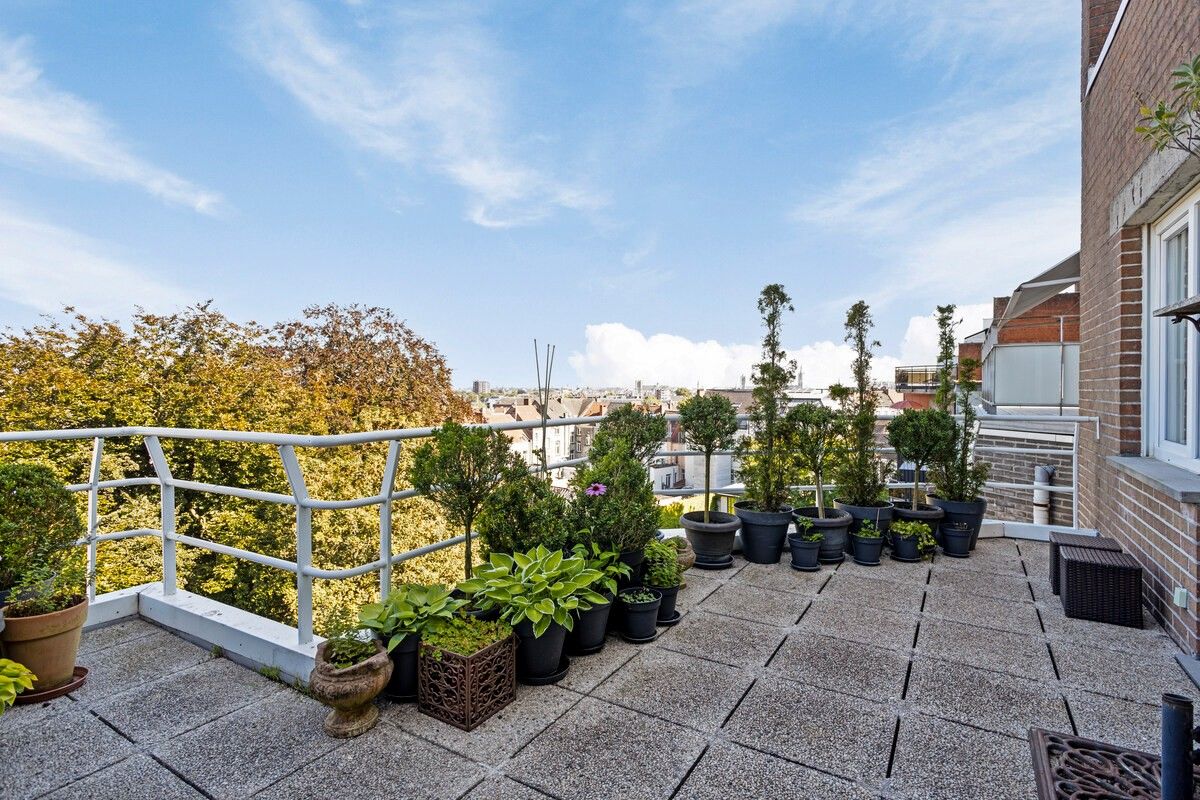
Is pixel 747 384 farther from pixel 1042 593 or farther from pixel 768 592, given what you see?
pixel 1042 593

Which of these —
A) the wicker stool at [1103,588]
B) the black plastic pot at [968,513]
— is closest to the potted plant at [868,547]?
the black plastic pot at [968,513]

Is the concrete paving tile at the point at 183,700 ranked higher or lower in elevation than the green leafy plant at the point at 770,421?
lower

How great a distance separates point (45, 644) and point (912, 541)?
500 centimetres

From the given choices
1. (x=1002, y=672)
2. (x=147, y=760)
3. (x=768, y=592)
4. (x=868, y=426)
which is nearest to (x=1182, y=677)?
(x=1002, y=672)

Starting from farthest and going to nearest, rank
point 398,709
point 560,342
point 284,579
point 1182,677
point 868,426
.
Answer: point 284,579 < point 868,426 < point 560,342 < point 1182,677 < point 398,709

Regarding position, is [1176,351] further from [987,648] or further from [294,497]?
[294,497]

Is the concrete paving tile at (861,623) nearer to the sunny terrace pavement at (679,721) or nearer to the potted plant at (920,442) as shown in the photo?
the sunny terrace pavement at (679,721)

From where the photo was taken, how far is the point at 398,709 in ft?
7.33

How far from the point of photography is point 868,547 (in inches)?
166

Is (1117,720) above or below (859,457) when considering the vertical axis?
below

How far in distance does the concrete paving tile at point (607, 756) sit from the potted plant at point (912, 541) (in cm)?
298

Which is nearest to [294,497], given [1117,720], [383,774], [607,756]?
[383,774]

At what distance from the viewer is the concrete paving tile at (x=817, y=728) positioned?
1898mm

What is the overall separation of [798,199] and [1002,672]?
10.6 meters
